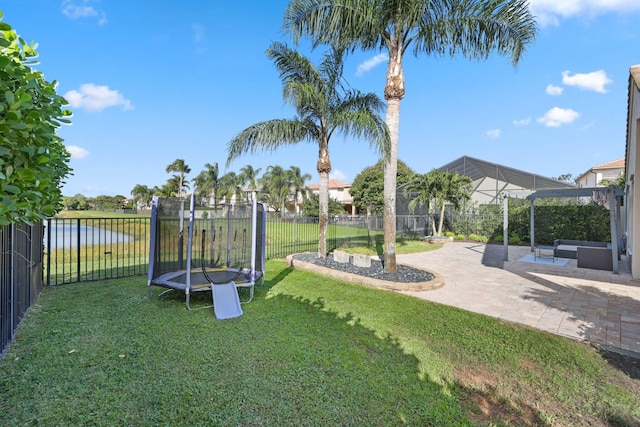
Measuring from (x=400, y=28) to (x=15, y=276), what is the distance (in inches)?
314

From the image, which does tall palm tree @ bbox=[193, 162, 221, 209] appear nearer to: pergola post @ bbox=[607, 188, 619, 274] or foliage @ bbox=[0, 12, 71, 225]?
pergola post @ bbox=[607, 188, 619, 274]

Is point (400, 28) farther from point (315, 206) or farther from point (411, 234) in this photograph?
point (315, 206)

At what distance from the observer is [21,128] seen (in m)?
1.29

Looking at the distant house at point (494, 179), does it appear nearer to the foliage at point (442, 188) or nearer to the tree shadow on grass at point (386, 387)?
the foliage at point (442, 188)

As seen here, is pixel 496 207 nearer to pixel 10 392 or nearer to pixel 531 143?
pixel 531 143

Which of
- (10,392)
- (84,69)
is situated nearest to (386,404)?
(10,392)

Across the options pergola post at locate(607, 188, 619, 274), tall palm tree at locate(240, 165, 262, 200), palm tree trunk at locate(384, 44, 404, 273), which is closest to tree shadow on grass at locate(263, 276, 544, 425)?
palm tree trunk at locate(384, 44, 404, 273)

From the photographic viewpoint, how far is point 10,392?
2441 mm

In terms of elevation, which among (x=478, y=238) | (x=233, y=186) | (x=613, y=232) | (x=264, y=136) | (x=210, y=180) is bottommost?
(x=478, y=238)

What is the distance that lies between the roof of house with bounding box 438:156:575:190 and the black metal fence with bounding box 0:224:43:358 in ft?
76.3

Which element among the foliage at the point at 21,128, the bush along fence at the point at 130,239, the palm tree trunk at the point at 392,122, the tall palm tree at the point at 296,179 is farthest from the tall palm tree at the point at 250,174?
the foliage at the point at 21,128

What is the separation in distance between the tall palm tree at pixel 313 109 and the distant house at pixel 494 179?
14.8 m

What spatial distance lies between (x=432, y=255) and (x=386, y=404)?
939cm

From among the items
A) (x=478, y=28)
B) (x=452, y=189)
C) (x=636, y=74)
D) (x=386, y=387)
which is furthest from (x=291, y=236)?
(x=636, y=74)
